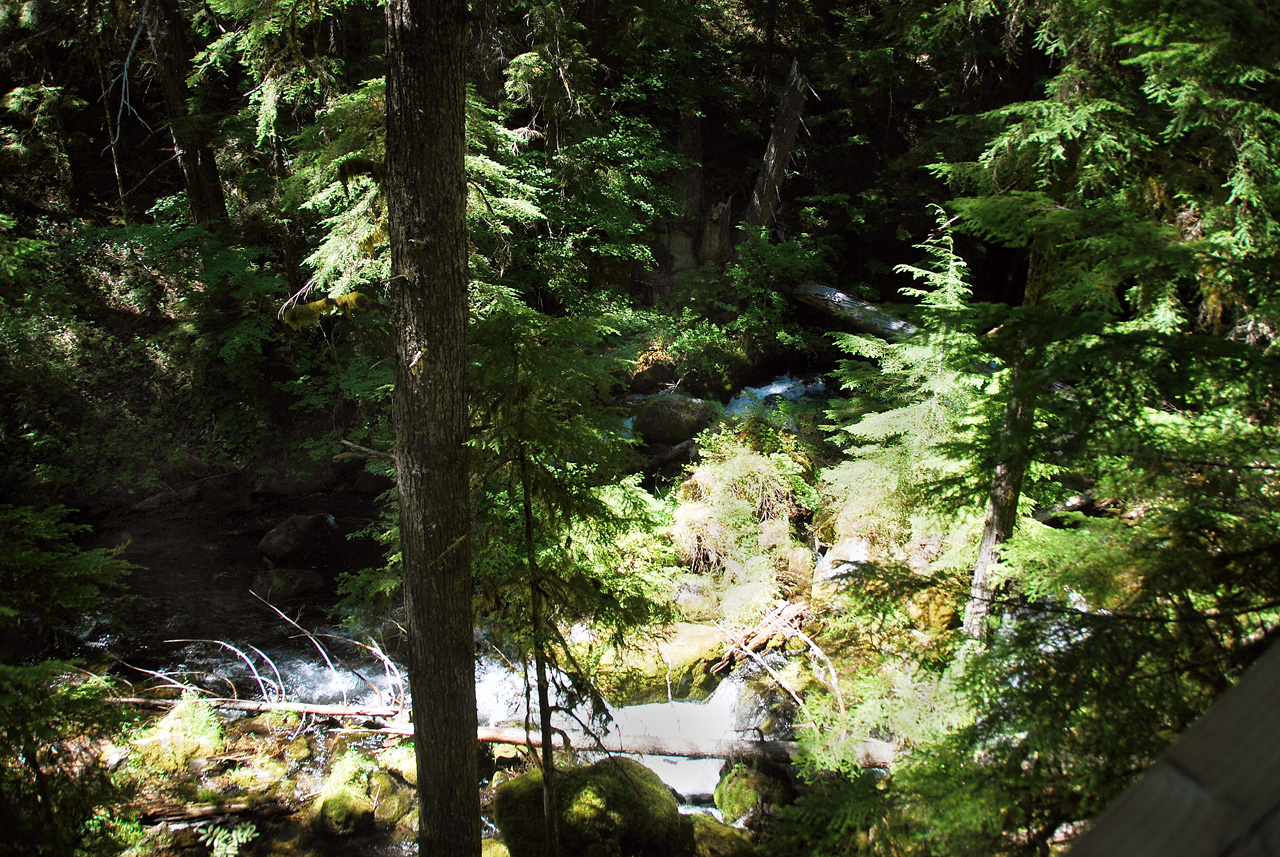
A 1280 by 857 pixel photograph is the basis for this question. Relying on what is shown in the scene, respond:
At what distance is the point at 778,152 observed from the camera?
46.9 ft

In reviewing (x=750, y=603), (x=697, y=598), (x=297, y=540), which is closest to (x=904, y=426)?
(x=750, y=603)

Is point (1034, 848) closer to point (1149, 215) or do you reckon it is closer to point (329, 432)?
point (1149, 215)

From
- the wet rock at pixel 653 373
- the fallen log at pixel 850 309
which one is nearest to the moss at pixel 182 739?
the wet rock at pixel 653 373

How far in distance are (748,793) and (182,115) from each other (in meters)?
13.8

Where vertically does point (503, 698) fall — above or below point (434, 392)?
below

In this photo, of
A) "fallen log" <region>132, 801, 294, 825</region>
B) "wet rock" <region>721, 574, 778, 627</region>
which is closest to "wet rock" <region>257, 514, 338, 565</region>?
"fallen log" <region>132, 801, 294, 825</region>

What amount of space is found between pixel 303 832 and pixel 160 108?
15.7m

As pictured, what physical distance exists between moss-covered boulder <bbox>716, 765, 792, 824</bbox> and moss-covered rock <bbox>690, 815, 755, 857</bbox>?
174 millimetres

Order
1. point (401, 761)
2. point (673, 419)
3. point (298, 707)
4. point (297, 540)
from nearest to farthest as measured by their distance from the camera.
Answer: point (401, 761), point (298, 707), point (297, 540), point (673, 419)

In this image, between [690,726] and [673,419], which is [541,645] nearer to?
[690,726]

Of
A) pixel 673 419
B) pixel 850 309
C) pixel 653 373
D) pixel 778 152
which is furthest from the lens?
pixel 778 152

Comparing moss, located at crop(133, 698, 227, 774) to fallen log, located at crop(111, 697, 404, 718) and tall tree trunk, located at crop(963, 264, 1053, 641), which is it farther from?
tall tree trunk, located at crop(963, 264, 1053, 641)

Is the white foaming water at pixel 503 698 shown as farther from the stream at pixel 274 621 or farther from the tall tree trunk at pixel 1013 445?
the tall tree trunk at pixel 1013 445

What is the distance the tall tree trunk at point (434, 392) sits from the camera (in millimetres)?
3656
